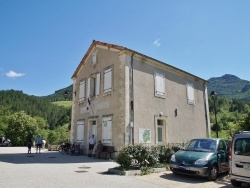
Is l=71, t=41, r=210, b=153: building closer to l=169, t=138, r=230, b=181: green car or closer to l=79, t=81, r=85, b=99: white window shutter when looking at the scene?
l=79, t=81, r=85, b=99: white window shutter

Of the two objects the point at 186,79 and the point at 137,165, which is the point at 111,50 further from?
the point at 137,165

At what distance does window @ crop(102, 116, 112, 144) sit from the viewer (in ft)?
50.4

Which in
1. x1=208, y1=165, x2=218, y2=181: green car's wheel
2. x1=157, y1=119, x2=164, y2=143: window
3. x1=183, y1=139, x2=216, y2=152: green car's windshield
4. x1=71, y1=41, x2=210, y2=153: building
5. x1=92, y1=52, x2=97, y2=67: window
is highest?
x1=92, y1=52, x2=97, y2=67: window

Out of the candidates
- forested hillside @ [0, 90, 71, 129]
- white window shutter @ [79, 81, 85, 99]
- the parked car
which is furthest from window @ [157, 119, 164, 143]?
forested hillside @ [0, 90, 71, 129]

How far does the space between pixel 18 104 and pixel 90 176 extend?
96472mm

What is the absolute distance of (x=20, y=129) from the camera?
4312 cm

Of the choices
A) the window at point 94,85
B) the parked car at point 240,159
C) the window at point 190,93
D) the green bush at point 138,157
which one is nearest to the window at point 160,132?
the window at point 190,93

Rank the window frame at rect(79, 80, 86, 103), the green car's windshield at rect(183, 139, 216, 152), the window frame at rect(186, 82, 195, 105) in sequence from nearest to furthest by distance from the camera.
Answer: the green car's windshield at rect(183, 139, 216, 152) → the window frame at rect(79, 80, 86, 103) → the window frame at rect(186, 82, 195, 105)

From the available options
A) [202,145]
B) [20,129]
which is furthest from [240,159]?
[20,129]

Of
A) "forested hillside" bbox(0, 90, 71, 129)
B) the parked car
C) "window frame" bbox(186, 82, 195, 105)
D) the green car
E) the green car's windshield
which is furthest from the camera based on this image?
"forested hillside" bbox(0, 90, 71, 129)

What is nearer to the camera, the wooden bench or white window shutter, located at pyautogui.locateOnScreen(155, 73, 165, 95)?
the wooden bench

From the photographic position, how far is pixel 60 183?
745cm

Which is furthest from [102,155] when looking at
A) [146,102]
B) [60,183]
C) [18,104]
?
[18,104]

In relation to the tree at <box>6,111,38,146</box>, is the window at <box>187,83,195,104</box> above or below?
above
